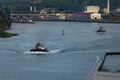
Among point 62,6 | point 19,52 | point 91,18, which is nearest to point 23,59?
point 19,52

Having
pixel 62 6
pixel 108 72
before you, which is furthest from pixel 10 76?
pixel 62 6

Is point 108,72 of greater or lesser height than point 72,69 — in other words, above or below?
above

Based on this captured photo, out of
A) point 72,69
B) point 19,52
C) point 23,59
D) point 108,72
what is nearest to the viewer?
point 108,72

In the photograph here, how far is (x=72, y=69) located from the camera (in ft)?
30.4

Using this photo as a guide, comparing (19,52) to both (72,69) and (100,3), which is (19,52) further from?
(100,3)

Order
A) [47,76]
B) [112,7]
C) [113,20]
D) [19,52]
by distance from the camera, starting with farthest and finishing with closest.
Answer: [112,7]
[113,20]
[19,52]
[47,76]

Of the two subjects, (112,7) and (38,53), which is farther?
(112,7)

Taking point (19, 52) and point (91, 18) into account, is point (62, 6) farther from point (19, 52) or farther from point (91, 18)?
point (19, 52)

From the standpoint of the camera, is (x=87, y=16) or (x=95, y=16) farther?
(x=87, y=16)

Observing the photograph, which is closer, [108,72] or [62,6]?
[108,72]

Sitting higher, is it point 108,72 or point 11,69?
point 108,72

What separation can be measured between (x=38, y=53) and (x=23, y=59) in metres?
2.31

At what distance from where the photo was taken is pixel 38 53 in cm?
1423

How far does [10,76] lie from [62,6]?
59455 millimetres
